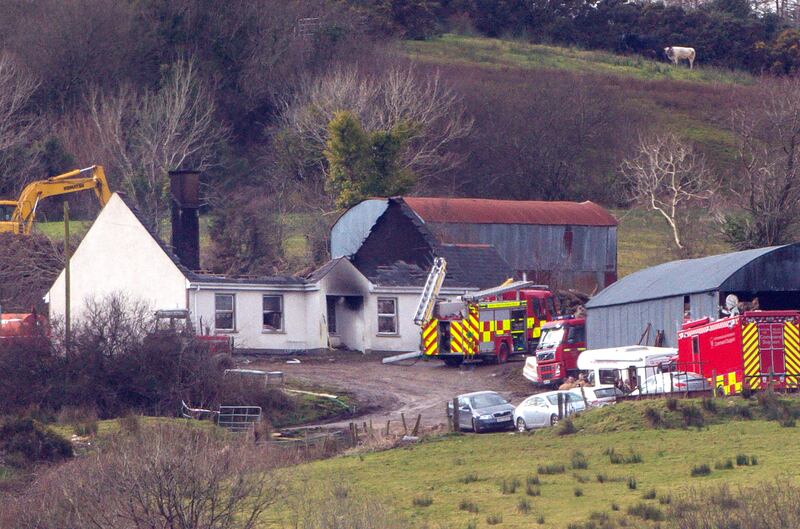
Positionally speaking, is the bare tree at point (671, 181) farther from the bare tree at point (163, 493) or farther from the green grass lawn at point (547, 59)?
the bare tree at point (163, 493)

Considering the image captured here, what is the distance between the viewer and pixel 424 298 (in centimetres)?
4556

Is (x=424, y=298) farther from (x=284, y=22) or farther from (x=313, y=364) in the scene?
(x=284, y=22)

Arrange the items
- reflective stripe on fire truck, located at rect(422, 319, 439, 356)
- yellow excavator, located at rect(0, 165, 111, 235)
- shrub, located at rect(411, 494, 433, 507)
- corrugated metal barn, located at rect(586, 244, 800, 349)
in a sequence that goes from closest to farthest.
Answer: shrub, located at rect(411, 494, 433, 507)
corrugated metal barn, located at rect(586, 244, 800, 349)
reflective stripe on fire truck, located at rect(422, 319, 439, 356)
yellow excavator, located at rect(0, 165, 111, 235)

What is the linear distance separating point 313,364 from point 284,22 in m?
43.3

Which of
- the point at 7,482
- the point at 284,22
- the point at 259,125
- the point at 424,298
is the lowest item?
the point at 7,482

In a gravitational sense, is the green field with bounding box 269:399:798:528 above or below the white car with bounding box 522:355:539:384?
below

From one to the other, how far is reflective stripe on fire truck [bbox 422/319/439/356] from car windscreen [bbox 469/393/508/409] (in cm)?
1034

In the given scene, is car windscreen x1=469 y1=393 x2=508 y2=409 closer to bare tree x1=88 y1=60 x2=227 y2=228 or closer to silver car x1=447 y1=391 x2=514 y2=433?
silver car x1=447 y1=391 x2=514 y2=433

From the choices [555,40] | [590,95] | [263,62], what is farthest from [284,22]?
[555,40]

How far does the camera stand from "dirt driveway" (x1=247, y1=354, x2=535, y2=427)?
3675 cm

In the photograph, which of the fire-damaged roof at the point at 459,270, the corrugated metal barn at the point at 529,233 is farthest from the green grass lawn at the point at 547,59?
the fire-damaged roof at the point at 459,270

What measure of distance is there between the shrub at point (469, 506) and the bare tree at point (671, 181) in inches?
1538

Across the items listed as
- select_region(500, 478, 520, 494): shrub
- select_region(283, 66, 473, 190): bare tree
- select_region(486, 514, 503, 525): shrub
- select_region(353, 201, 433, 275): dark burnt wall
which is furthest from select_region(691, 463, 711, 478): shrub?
select_region(283, 66, 473, 190): bare tree

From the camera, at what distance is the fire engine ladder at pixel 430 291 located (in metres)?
44.8
